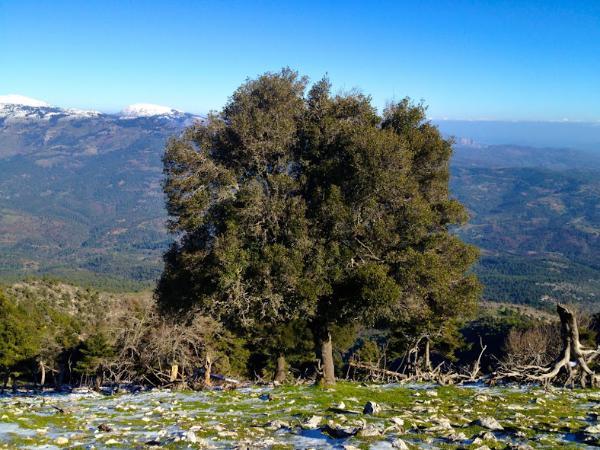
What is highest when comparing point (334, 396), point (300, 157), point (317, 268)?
point (300, 157)

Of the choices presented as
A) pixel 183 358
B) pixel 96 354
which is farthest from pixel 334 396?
pixel 96 354

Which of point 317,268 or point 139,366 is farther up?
point 317,268

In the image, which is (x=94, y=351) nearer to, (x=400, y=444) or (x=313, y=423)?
(x=313, y=423)

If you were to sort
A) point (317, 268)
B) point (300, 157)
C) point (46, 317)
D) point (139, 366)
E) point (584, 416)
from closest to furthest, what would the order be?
point (584, 416), point (317, 268), point (300, 157), point (139, 366), point (46, 317)

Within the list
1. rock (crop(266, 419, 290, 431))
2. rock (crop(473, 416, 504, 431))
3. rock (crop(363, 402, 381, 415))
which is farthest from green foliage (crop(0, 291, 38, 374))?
rock (crop(473, 416, 504, 431))

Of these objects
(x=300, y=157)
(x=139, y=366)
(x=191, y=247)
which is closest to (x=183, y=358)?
(x=139, y=366)

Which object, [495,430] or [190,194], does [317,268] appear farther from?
[495,430]

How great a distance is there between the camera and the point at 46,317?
73.8 metres

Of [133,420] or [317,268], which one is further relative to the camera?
[317,268]

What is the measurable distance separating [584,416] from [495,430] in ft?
9.97

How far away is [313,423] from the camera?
36.3 ft

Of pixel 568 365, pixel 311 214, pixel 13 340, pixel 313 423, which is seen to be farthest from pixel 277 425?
pixel 13 340

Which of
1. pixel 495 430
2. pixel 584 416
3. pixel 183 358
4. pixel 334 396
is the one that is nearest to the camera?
pixel 495 430

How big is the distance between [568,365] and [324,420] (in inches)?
375
